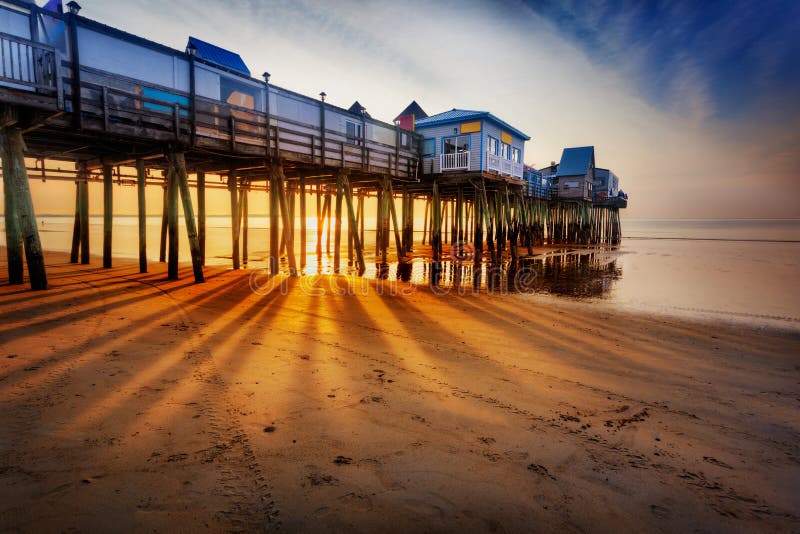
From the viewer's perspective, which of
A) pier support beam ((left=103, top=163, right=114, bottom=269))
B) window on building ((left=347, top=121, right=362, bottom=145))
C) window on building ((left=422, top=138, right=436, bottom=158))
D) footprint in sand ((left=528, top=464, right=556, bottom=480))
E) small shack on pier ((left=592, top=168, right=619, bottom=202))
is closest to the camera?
footprint in sand ((left=528, top=464, right=556, bottom=480))

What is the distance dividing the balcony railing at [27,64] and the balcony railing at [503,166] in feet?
56.1

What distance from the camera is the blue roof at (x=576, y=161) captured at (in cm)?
4112

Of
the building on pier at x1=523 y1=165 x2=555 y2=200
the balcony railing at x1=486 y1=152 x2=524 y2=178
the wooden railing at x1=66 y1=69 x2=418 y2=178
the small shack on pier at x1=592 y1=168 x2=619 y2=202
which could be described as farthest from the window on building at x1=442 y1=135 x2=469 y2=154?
the small shack on pier at x1=592 y1=168 x2=619 y2=202

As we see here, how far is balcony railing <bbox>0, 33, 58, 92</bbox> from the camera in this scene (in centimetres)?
771

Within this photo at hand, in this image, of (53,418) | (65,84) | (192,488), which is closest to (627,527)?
(192,488)

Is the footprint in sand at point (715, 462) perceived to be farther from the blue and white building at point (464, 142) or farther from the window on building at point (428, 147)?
the window on building at point (428, 147)

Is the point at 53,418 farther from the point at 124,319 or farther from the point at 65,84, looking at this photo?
the point at 65,84

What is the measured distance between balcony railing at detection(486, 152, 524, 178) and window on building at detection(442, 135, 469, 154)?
1314mm

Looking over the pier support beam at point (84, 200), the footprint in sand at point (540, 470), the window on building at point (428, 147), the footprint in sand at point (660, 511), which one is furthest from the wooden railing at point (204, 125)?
the footprint in sand at point (660, 511)

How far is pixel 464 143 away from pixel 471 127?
A: 2.87 ft

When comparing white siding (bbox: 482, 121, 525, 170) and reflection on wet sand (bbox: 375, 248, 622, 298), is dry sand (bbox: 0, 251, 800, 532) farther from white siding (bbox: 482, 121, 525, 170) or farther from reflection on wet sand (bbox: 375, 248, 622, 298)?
white siding (bbox: 482, 121, 525, 170)

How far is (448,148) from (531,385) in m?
18.2

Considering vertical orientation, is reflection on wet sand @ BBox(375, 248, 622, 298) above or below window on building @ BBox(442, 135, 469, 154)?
below

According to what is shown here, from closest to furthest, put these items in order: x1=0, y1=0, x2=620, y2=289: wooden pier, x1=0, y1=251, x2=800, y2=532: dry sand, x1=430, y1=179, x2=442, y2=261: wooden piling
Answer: x1=0, y1=251, x2=800, y2=532: dry sand
x1=0, y1=0, x2=620, y2=289: wooden pier
x1=430, y1=179, x2=442, y2=261: wooden piling
